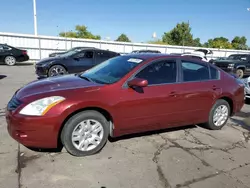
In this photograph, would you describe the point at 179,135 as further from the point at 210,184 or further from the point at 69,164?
the point at 69,164

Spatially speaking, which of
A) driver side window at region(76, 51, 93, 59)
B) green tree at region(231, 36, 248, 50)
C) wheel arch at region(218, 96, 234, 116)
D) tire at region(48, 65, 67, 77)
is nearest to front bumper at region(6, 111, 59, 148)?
wheel arch at region(218, 96, 234, 116)

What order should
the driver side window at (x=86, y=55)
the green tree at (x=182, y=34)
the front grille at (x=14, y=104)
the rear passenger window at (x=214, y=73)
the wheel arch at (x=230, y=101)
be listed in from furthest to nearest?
the green tree at (x=182, y=34) < the driver side window at (x=86, y=55) < the wheel arch at (x=230, y=101) < the rear passenger window at (x=214, y=73) < the front grille at (x=14, y=104)

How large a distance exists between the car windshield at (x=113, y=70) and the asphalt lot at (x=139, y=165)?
113 centimetres


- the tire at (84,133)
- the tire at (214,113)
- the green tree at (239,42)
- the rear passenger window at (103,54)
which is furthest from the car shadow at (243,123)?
the green tree at (239,42)

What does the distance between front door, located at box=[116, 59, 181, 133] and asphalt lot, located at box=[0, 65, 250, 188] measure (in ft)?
1.27

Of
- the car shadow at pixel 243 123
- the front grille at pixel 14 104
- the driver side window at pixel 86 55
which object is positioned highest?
the driver side window at pixel 86 55

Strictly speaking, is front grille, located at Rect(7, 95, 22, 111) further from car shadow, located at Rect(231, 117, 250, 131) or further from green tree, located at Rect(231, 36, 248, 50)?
green tree, located at Rect(231, 36, 248, 50)

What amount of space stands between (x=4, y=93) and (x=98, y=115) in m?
5.14

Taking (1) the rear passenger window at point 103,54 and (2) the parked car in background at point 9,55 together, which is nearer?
(1) the rear passenger window at point 103,54

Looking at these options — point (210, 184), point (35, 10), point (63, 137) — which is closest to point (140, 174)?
point (210, 184)

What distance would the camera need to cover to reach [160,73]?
403 centimetres

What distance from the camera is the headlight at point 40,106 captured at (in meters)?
3.05

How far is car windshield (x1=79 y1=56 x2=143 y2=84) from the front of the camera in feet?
12.5

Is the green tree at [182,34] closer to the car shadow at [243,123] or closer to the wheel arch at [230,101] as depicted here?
the car shadow at [243,123]
